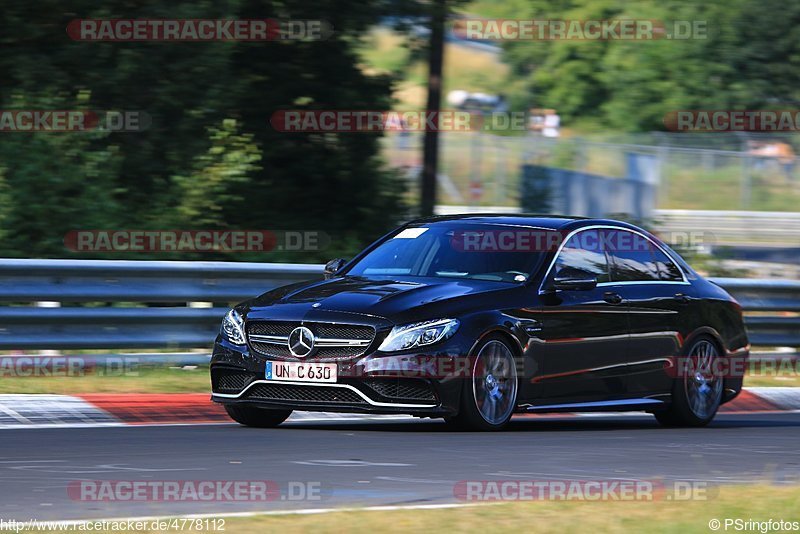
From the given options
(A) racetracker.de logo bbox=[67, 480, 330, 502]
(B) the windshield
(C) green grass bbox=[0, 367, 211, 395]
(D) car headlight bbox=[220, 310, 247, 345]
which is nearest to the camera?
(A) racetracker.de logo bbox=[67, 480, 330, 502]

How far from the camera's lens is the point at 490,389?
10.4m

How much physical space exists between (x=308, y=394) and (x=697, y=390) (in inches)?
142

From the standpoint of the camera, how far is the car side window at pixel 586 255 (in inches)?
447

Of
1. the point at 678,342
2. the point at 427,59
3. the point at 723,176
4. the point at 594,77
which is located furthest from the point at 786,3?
the point at 678,342

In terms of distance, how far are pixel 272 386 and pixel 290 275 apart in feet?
12.6

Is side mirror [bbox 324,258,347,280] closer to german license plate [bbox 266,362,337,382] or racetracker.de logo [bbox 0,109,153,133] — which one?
german license plate [bbox 266,362,337,382]

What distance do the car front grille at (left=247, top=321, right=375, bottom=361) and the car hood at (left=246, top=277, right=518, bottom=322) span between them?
0.29 feet

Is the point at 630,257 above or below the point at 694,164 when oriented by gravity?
below

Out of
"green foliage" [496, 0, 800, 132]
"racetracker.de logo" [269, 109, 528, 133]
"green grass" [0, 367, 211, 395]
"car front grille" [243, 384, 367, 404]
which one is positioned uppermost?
"green foliage" [496, 0, 800, 132]

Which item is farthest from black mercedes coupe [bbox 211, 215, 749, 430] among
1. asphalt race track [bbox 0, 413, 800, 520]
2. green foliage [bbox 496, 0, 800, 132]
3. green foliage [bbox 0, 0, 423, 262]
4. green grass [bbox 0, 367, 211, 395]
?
green foliage [bbox 496, 0, 800, 132]

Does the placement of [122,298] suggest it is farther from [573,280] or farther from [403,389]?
[573,280]

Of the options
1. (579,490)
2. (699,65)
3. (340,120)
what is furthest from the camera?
(699,65)

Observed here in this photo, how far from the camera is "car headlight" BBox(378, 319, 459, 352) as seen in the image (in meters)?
9.98

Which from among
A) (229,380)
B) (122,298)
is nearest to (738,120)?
(122,298)
